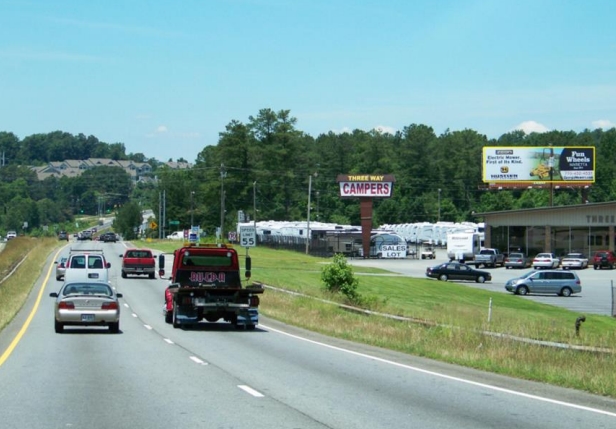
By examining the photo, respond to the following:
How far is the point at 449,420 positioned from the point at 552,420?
1283mm

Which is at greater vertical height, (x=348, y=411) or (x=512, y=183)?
(x=512, y=183)

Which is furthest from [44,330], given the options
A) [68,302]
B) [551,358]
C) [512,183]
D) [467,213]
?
[467,213]

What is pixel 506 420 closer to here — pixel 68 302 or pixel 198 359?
pixel 198 359

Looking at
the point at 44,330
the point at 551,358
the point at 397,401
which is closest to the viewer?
the point at 397,401

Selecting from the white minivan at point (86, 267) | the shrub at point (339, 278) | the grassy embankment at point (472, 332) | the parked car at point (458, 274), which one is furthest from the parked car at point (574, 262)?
the white minivan at point (86, 267)

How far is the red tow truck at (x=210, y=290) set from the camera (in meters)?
28.5

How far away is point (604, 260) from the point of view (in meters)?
83.4

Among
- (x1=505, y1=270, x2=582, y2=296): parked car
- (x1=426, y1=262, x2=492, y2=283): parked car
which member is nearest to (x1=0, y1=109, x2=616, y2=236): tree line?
(x1=426, y1=262, x2=492, y2=283): parked car

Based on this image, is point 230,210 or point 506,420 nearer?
point 506,420

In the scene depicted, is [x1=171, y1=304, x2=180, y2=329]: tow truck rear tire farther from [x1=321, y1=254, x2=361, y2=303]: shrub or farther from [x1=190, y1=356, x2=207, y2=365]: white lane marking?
[x1=321, y1=254, x2=361, y2=303]: shrub

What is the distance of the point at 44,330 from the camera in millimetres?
28391

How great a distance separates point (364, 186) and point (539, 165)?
18.9 m

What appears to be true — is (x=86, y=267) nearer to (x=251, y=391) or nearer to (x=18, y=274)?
(x=18, y=274)

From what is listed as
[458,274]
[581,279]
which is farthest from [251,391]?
[581,279]
